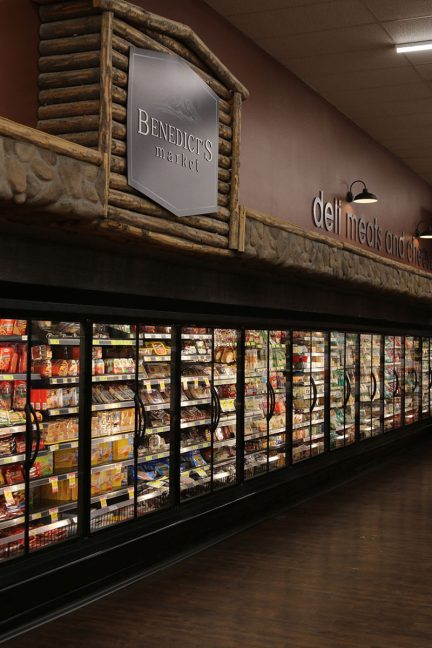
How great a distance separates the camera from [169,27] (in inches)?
205

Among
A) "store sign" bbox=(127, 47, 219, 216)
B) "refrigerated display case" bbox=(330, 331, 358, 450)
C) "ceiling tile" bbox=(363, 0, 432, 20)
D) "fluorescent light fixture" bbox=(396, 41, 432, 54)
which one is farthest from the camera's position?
"refrigerated display case" bbox=(330, 331, 358, 450)

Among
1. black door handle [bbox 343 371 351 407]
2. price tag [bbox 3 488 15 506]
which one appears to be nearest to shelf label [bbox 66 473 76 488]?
price tag [bbox 3 488 15 506]

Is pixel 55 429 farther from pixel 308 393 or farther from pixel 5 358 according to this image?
pixel 308 393

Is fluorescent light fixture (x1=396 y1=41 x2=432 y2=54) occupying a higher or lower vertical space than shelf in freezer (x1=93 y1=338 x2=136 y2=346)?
higher

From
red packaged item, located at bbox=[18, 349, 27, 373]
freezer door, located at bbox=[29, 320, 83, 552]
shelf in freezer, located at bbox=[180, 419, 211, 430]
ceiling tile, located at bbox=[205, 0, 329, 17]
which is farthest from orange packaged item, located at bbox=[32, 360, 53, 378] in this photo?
ceiling tile, located at bbox=[205, 0, 329, 17]

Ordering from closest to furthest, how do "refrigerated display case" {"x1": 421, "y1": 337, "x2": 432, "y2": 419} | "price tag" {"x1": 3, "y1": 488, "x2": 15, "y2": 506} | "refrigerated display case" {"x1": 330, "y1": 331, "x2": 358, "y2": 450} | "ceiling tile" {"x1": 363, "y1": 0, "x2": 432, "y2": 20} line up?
1. "price tag" {"x1": 3, "y1": 488, "x2": 15, "y2": 506}
2. "ceiling tile" {"x1": 363, "y1": 0, "x2": 432, "y2": 20}
3. "refrigerated display case" {"x1": 330, "y1": 331, "x2": 358, "y2": 450}
4. "refrigerated display case" {"x1": 421, "y1": 337, "x2": 432, "y2": 419}

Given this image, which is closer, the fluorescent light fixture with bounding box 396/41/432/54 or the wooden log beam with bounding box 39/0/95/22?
the wooden log beam with bounding box 39/0/95/22

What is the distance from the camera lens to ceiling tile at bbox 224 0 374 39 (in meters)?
6.64

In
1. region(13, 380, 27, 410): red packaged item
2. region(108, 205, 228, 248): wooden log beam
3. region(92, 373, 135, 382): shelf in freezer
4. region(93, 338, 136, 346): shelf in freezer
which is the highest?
region(108, 205, 228, 248): wooden log beam

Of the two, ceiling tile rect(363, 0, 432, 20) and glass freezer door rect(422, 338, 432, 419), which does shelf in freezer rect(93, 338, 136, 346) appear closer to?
ceiling tile rect(363, 0, 432, 20)

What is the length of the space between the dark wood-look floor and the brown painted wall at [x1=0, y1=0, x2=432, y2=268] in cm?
301

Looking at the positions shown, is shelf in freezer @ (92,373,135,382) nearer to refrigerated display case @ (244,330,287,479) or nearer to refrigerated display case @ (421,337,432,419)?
refrigerated display case @ (244,330,287,479)

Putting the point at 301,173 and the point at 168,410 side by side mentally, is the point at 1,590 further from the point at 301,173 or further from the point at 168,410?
the point at 301,173

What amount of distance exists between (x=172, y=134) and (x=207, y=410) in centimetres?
280
